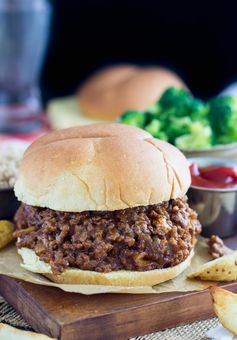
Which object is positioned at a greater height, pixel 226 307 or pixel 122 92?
pixel 122 92

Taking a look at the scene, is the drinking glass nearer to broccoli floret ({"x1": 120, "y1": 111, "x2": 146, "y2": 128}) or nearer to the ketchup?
broccoli floret ({"x1": 120, "y1": 111, "x2": 146, "y2": 128})

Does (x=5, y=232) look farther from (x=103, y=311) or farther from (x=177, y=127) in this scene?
(x=177, y=127)

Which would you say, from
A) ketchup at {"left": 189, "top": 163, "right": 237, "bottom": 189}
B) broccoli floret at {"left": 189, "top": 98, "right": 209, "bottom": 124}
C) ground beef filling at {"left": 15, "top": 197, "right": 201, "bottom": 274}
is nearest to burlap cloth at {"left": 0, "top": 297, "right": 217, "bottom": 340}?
ground beef filling at {"left": 15, "top": 197, "right": 201, "bottom": 274}

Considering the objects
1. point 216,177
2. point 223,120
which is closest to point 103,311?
point 216,177

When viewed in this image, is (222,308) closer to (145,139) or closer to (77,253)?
(77,253)

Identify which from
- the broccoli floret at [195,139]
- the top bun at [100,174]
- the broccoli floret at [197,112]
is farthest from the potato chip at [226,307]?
the broccoli floret at [197,112]

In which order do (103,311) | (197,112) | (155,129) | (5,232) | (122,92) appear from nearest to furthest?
1. (103,311)
2. (5,232)
3. (155,129)
4. (197,112)
5. (122,92)

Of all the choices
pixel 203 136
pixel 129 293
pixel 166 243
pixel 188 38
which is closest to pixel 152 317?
pixel 129 293
